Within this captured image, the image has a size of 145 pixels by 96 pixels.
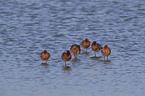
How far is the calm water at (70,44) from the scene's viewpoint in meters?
Answer: 16.7

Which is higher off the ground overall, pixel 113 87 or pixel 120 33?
pixel 120 33

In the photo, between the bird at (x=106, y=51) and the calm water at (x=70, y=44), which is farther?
the bird at (x=106, y=51)

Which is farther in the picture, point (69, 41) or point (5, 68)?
point (69, 41)

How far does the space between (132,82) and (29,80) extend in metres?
4.09

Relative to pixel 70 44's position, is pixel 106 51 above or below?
below

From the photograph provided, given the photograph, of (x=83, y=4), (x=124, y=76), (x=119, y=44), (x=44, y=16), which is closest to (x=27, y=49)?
(x=119, y=44)

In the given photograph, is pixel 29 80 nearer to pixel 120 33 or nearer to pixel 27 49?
pixel 27 49

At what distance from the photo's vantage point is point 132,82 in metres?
17.3

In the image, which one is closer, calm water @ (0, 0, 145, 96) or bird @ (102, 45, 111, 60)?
calm water @ (0, 0, 145, 96)

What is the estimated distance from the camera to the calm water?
16.7m

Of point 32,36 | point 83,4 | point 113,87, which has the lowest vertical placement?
point 113,87

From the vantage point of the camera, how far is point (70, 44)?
2414 centimetres

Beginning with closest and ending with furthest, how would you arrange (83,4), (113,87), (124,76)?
(113,87) → (124,76) → (83,4)

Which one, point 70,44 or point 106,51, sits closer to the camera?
→ point 106,51
